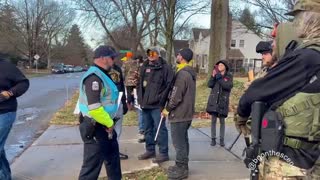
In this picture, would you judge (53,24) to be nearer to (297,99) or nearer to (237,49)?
(237,49)

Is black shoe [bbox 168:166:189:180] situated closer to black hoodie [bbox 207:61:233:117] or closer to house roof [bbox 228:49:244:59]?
black hoodie [bbox 207:61:233:117]

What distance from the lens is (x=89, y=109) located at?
4770 millimetres

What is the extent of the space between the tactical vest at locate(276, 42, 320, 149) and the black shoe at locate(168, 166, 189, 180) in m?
3.23

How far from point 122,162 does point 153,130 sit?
29.0 inches

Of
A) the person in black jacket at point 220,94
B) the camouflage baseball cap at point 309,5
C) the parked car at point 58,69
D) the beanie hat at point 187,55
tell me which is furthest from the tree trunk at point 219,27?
the parked car at point 58,69

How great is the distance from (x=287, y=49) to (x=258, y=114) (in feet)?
1.63

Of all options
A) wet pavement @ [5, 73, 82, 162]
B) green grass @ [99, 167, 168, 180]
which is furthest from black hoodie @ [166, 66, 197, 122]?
wet pavement @ [5, 73, 82, 162]

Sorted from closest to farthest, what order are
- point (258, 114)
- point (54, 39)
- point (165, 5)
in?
point (258, 114), point (165, 5), point (54, 39)

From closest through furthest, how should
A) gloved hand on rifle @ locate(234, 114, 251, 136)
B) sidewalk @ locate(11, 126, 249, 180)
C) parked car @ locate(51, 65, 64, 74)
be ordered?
gloved hand on rifle @ locate(234, 114, 251, 136)
sidewalk @ locate(11, 126, 249, 180)
parked car @ locate(51, 65, 64, 74)

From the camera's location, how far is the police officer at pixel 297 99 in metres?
2.67

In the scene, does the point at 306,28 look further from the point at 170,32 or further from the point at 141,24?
the point at 141,24

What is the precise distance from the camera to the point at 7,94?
5.55m

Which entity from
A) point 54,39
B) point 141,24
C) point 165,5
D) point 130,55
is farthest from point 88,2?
point 54,39

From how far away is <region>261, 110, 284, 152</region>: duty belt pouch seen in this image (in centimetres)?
272
